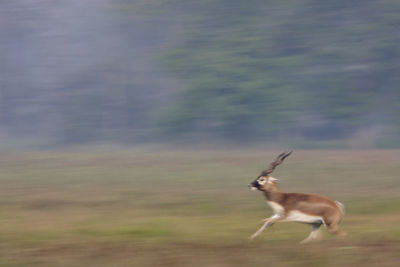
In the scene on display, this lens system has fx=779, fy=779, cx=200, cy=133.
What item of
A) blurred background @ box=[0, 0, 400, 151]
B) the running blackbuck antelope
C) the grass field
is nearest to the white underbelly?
the running blackbuck antelope

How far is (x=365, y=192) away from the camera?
1580 cm

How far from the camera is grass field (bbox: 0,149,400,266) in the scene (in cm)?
798

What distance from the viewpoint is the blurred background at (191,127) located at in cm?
935

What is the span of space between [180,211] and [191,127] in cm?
2186

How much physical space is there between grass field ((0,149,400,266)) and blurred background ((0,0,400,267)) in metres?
0.04

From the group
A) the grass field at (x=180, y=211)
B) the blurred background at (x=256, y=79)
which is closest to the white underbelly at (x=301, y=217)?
the grass field at (x=180, y=211)

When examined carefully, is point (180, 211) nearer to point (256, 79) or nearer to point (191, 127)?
point (256, 79)

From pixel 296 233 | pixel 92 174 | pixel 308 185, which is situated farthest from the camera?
pixel 92 174

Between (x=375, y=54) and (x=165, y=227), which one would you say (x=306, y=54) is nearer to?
(x=375, y=54)

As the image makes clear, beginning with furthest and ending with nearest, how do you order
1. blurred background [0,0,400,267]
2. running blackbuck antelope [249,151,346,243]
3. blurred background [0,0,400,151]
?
1. blurred background [0,0,400,151]
2. blurred background [0,0,400,267]
3. running blackbuck antelope [249,151,346,243]

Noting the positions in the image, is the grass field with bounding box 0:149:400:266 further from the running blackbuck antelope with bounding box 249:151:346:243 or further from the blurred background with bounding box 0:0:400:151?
the blurred background with bounding box 0:0:400:151

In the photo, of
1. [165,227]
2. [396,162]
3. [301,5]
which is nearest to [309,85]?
[301,5]

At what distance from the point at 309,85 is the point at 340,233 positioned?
24691mm

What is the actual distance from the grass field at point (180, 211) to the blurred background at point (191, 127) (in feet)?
0.13
